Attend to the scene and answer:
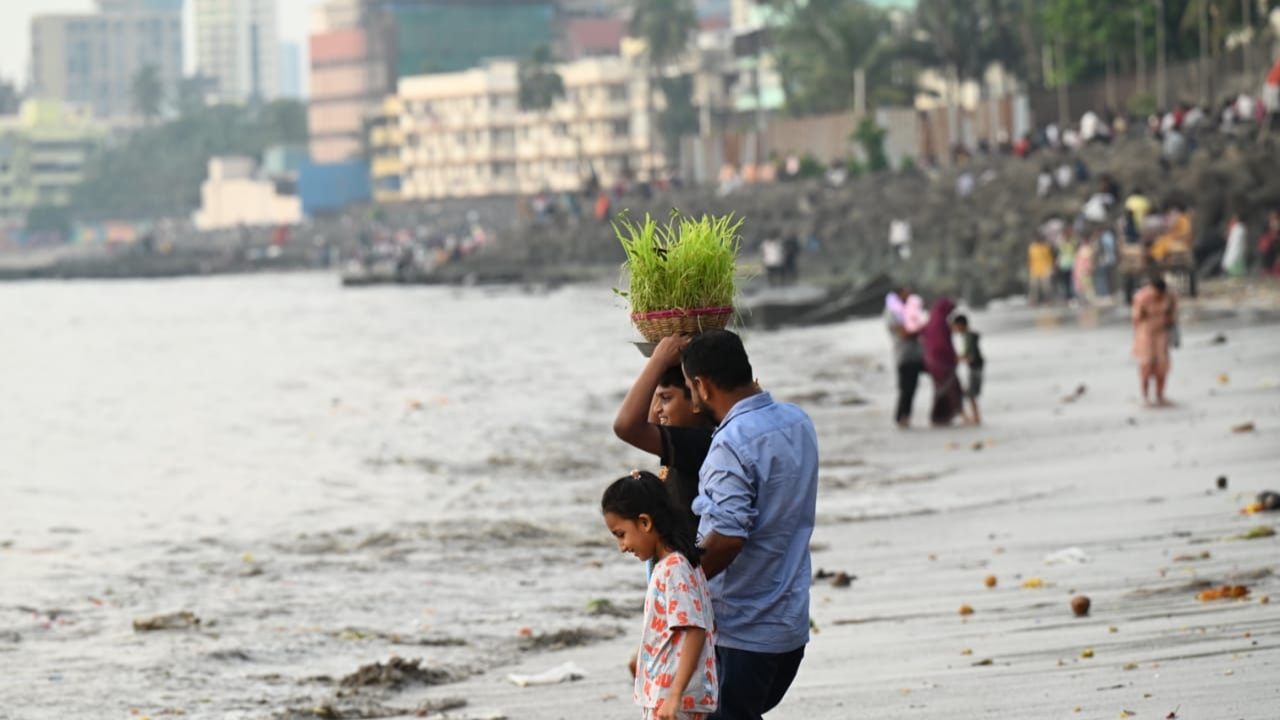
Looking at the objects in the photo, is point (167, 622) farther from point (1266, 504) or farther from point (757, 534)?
point (757, 534)

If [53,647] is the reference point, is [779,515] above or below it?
above

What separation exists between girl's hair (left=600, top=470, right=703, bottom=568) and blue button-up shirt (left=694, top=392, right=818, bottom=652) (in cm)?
6

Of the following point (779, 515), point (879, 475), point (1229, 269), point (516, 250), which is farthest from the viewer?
point (516, 250)

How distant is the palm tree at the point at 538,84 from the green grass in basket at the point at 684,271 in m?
127

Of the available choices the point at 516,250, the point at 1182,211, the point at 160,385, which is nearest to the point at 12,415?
the point at 160,385

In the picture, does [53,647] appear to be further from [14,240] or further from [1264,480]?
[14,240]

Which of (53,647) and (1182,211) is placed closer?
(53,647)

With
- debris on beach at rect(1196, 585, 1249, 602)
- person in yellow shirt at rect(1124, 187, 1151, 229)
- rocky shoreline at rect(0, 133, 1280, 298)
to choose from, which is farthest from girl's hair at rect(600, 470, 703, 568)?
person in yellow shirt at rect(1124, 187, 1151, 229)

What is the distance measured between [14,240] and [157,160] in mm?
16841

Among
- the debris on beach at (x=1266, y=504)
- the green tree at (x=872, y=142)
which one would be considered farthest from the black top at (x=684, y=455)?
the green tree at (x=872, y=142)

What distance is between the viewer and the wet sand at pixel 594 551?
8234 mm

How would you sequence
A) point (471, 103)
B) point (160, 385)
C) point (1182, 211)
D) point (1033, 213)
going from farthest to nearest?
1. point (471, 103)
2. point (1033, 213)
3. point (160, 385)
4. point (1182, 211)

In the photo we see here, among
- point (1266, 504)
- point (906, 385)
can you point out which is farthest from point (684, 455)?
point (906, 385)

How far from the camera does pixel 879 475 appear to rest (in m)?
16.3
